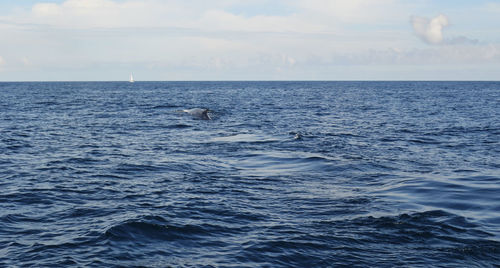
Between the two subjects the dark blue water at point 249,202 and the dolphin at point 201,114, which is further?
the dolphin at point 201,114

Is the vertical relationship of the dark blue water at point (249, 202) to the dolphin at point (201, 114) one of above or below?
below

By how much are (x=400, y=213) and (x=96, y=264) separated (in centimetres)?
922

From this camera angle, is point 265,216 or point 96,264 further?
point 265,216

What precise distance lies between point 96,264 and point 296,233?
533 cm

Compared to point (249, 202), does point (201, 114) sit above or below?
above

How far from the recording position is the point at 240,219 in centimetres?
1452

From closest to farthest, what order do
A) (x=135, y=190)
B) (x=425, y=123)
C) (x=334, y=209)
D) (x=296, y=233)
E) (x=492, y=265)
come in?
(x=492, y=265) → (x=296, y=233) → (x=334, y=209) → (x=135, y=190) → (x=425, y=123)

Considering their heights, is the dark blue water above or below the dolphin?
below

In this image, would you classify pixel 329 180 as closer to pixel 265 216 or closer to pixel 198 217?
pixel 265 216

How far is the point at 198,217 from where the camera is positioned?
14.7m

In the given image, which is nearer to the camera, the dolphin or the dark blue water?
the dark blue water

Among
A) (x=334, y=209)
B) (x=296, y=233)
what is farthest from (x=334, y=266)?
(x=334, y=209)

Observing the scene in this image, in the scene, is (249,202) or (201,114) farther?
(201,114)

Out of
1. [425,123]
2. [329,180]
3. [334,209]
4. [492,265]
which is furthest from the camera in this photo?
[425,123]
